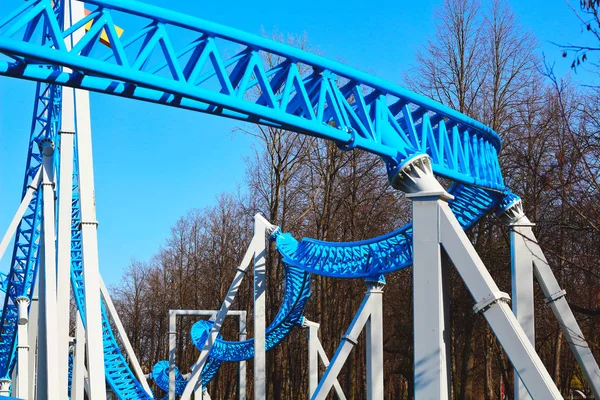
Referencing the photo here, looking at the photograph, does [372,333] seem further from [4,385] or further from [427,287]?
[4,385]

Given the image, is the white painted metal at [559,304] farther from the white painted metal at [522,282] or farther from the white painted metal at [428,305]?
the white painted metal at [428,305]

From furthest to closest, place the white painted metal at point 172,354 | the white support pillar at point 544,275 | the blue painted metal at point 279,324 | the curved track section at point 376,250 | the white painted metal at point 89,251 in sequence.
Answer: the white painted metal at point 172,354 < the blue painted metal at point 279,324 < the curved track section at point 376,250 < the white support pillar at point 544,275 < the white painted metal at point 89,251

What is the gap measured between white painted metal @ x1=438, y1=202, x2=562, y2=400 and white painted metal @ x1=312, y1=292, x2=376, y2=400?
4.49 meters

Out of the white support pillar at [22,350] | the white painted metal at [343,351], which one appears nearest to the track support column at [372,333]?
the white painted metal at [343,351]

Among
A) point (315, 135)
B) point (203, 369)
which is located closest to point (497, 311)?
point (315, 135)

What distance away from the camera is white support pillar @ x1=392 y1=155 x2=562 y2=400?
836cm

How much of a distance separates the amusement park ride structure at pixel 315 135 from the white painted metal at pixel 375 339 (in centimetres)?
3

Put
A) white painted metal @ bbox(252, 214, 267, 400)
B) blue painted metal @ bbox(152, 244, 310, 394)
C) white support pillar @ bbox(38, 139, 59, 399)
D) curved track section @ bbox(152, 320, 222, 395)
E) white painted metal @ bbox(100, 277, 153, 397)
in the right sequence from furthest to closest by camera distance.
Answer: curved track section @ bbox(152, 320, 222, 395)
white painted metal @ bbox(100, 277, 153, 397)
blue painted metal @ bbox(152, 244, 310, 394)
white painted metal @ bbox(252, 214, 267, 400)
white support pillar @ bbox(38, 139, 59, 399)

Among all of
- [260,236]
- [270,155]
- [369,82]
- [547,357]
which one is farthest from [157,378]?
[369,82]

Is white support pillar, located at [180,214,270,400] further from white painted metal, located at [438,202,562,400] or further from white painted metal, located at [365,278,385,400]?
white painted metal, located at [438,202,562,400]

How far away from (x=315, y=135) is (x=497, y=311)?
2835mm

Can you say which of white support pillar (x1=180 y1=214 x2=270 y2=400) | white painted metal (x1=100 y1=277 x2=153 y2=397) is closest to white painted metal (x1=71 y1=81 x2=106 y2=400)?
white support pillar (x1=180 y1=214 x2=270 y2=400)

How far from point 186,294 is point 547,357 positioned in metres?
19.8

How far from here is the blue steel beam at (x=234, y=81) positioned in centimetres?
720
